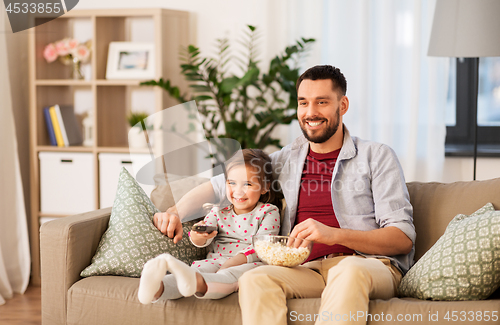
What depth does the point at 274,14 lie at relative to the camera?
3.01 metres

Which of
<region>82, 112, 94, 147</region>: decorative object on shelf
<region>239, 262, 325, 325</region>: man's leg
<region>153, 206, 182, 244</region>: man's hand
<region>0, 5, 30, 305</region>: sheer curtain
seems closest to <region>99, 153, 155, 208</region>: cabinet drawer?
<region>82, 112, 94, 147</region>: decorative object on shelf

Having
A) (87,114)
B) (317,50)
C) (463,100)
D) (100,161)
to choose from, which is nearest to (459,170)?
(463,100)

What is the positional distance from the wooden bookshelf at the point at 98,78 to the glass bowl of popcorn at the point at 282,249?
5.04 feet

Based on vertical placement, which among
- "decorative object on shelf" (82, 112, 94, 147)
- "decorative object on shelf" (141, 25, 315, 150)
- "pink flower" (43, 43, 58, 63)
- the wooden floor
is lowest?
the wooden floor

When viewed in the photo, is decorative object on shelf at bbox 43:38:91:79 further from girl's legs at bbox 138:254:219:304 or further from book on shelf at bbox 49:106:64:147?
girl's legs at bbox 138:254:219:304

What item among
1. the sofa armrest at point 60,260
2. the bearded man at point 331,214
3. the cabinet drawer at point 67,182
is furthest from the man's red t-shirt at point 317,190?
the cabinet drawer at point 67,182

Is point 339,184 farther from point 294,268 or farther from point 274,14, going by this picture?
point 274,14

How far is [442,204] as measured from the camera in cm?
191

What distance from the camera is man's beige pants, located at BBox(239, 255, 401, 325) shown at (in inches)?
55.4

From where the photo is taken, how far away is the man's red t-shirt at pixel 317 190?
1.89 meters

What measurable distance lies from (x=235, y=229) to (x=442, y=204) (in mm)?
785

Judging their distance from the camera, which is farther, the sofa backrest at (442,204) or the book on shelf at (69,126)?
the book on shelf at (69,126)

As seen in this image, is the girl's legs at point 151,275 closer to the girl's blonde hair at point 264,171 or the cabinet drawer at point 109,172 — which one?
the girl's blonde hair at point 264,171

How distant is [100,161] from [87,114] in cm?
52
